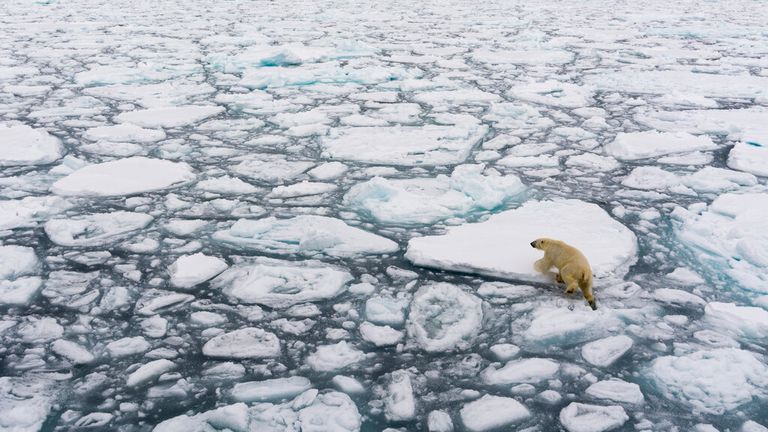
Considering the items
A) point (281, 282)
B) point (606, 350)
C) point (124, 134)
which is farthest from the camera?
point (124, 134)

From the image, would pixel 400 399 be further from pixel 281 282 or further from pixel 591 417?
pixel 281 282

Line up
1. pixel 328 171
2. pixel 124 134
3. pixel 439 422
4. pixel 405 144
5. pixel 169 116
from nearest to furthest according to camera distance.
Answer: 1. pixel 439 422
2. pixel 328 171
3. pixel 405 144
4. pixel 124 134
5. pixel 169 116

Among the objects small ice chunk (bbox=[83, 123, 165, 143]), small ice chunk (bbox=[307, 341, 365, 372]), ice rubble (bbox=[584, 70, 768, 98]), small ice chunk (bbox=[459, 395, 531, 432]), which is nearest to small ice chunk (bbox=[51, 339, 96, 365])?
small ice chunk (bbox=[307, 341, 365, 372])

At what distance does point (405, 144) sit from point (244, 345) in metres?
1.83

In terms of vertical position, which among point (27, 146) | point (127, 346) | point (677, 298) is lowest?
point (27, 146)

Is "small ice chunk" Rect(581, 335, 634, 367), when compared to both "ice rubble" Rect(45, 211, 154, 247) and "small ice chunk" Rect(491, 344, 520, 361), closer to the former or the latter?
"small ice chunk" Rect(491, 344, 520, 361)

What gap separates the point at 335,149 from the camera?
10.2 ft

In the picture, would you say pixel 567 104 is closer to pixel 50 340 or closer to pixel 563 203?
pixel 563 203

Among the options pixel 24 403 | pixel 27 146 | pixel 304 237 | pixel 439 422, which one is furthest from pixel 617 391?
pixel 27 146

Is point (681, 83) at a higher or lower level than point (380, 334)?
higher

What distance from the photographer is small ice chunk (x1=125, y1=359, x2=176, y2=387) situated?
55.9 inches

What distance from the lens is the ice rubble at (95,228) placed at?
6.91 ft

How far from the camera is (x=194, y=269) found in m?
1.92

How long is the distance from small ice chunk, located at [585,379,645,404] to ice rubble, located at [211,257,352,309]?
2.57ft
